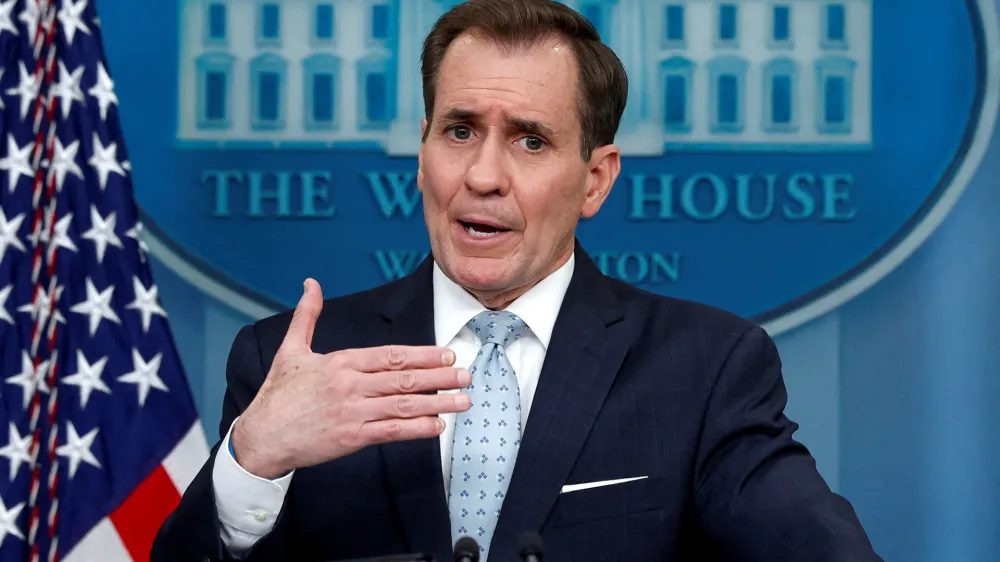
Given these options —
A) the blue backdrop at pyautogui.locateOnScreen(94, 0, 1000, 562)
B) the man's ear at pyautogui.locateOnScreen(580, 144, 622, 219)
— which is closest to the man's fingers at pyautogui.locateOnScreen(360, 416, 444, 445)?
the man's ear at pyautogui.locateOnScreen(580, 144, 622, 219)

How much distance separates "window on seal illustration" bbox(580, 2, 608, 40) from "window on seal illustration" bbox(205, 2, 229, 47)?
1.04 meters

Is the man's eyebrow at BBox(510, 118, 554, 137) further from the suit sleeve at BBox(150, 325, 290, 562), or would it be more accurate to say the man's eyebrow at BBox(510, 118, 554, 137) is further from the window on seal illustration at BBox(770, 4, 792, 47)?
the window on seal illustration at BBox(770, 4, 792, 47)

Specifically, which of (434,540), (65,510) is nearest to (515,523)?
(434,540)

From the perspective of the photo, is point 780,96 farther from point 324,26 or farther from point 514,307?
point 514,307

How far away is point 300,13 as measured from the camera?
318cm

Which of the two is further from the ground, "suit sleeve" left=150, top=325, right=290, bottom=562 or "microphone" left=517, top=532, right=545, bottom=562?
"microphone" left=517, top=532, right=545, bottom=562

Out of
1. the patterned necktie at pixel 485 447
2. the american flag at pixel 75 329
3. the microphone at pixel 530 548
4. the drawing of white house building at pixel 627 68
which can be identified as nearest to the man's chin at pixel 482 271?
the patterned necktie at pixel 485 447

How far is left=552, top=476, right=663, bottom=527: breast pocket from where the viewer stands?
1.69m

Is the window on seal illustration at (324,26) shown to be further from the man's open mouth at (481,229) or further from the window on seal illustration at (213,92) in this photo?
the man's open mouth at (481,229)

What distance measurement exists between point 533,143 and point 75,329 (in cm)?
147

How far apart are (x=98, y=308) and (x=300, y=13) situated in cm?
105

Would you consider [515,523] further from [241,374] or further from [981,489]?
[981,489]

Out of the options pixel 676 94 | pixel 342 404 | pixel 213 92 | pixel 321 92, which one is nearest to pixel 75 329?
pixel 213 92

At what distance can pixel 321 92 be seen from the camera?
10.4 ft
